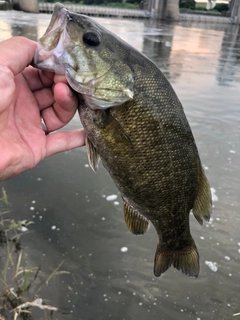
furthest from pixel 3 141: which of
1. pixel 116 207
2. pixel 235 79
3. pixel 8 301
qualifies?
pixel 235 79

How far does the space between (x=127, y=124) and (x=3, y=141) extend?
0.80 m

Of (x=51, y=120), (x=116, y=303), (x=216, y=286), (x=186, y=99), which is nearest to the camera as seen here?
(x=51, y=120)

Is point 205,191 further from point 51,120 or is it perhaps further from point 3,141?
point 3,141

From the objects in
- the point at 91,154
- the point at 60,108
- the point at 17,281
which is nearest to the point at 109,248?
the point at 17,281

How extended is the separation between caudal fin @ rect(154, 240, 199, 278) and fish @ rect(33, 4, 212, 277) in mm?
298

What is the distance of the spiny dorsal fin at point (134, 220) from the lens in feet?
7.03

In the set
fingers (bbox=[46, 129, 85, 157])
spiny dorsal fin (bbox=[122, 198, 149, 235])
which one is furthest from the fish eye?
spiny dorsal fin (bbox=[122, 198, 149, 235])

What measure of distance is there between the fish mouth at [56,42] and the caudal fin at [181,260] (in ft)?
4.47

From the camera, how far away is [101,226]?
368 cm

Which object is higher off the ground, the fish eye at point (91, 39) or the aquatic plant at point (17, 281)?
the fish eye at point (91, 39)

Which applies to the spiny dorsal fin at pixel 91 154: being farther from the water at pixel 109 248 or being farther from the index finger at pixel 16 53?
the water at pixel 109 248

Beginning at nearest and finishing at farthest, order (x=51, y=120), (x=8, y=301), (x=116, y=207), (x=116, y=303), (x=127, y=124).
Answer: (x=127, y=124) → (x=51, y=120) → (x=8, y=301) → (x=116, y=303) → (x=116, y=207)

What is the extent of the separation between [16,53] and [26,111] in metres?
0.48

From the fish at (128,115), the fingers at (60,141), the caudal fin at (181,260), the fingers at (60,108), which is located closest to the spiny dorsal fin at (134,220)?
the fish at (128,115)
